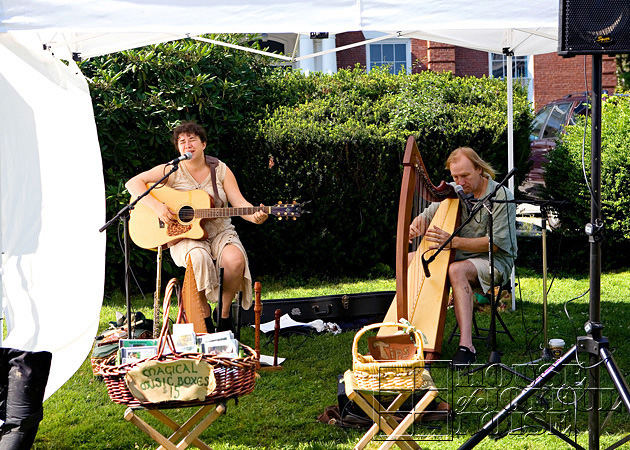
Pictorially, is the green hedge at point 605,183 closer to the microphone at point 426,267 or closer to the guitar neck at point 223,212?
the microphone at point 426,267

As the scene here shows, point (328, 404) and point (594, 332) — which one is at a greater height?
point (594, 332)

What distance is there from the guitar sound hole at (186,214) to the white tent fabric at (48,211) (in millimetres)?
559

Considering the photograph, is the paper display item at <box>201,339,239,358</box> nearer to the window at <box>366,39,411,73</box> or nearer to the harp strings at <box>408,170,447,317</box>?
the harp strings at <box>408,170,447,317</box>

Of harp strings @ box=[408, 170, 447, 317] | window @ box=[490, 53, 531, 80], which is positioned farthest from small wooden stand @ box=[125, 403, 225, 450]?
window @ box=[490, 53, 531, 80]

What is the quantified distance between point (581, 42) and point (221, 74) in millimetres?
5026

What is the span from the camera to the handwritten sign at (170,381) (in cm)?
301

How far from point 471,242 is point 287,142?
2940mm

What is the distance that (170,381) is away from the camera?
3029 mm

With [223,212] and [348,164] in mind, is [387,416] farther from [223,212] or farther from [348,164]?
[348,164]

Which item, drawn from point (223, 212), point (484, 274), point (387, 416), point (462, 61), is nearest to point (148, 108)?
point (223, 212)

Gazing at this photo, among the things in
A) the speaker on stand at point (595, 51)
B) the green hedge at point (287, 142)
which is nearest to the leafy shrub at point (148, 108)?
the green hedge at point (287, 142)

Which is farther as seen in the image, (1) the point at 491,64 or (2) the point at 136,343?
(1) the point at 491,64

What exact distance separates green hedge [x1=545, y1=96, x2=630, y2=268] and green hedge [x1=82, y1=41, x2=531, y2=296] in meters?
0.44

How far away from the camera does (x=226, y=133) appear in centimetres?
761
